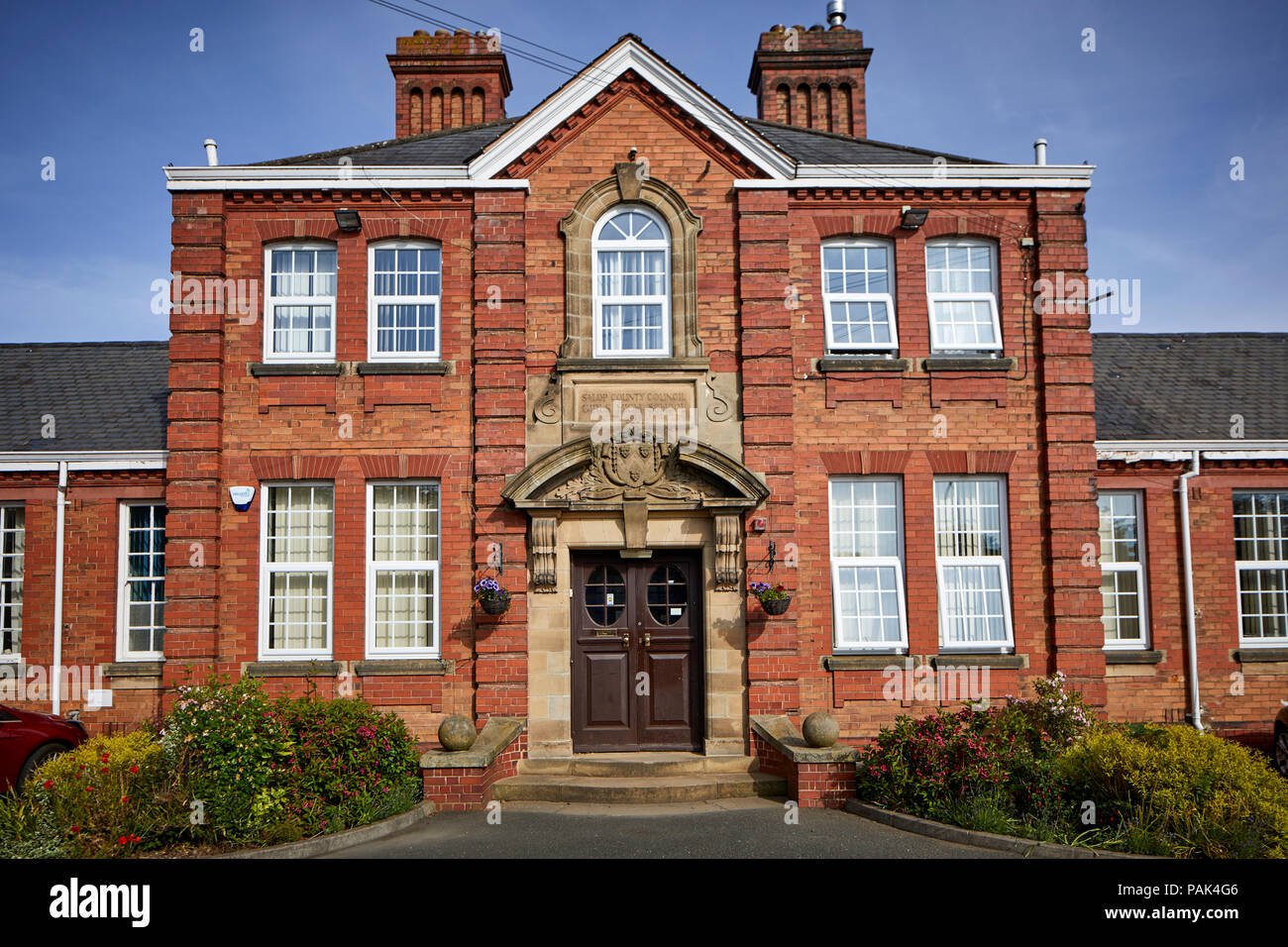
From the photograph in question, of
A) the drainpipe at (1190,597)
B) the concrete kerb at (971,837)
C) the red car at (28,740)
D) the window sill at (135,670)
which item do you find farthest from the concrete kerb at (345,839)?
the drainpipe at (1190,597)

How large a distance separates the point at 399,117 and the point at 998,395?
12.2 meters

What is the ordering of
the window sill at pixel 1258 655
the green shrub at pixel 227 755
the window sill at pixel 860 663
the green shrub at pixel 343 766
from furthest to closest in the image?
the window sill at pixel 1258 655, the window sill at pixel 860 663, the green shrub at pixel 343 766, the green shrub at pixel 227 755

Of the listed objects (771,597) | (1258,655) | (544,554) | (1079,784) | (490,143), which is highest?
(490,143)

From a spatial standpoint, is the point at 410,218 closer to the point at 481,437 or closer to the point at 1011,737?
the point at 481,437

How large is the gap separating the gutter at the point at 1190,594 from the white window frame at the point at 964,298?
3.97 metres

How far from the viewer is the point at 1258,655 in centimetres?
1396

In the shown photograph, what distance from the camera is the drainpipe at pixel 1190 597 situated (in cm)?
1361

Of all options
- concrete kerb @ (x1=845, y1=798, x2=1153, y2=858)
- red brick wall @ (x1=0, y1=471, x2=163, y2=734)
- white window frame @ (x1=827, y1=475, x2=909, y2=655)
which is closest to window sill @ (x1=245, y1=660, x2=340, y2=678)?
red brick wall @ (x1=0, y1=471, x2=163, y2=734)

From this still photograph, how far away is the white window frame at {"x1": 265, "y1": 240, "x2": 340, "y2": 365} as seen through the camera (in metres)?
12.7

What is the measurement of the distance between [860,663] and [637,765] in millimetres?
3167

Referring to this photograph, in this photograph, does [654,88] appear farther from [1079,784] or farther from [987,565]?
[1079,784]

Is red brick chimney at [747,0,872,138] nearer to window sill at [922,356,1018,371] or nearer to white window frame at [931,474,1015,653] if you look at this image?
window sill at [922,356,1018,371]

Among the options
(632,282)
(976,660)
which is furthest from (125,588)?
(976,660)

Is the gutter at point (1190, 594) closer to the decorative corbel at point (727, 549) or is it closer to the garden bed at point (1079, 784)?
the garden bed at point (1079, 784)
